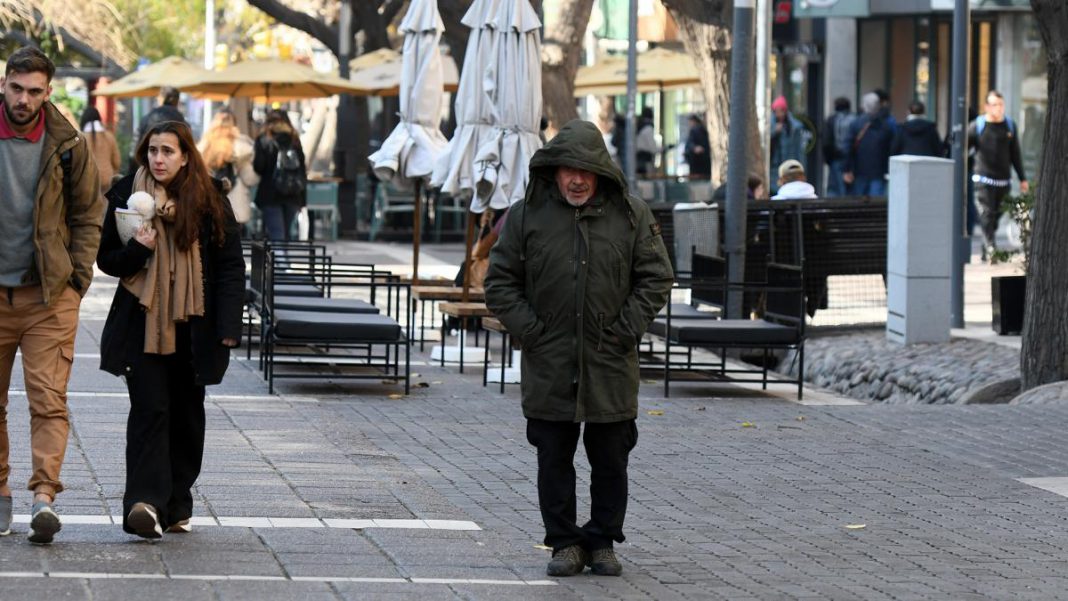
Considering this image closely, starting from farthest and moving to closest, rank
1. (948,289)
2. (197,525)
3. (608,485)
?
(948,289) < (197,525) < (608,485)

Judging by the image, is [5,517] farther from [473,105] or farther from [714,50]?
[714,50]

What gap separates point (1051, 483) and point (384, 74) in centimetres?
2143

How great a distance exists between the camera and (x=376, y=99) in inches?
1460

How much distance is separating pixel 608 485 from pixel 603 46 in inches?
1561

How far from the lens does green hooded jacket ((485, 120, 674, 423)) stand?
292 inches

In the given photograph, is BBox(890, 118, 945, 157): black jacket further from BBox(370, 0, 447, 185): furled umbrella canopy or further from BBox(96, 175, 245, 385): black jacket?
BBox(96, 175, 245, 385): black jacket

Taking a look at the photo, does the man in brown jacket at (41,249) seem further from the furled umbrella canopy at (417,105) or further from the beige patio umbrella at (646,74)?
the beige patio umbrella at (646,74)

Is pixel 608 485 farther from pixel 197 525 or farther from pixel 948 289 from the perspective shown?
pixel 948 289

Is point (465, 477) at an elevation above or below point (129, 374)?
below

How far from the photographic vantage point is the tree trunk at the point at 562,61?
2544 cm

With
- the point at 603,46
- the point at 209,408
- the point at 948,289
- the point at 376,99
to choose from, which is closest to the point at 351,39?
the point at 376,99

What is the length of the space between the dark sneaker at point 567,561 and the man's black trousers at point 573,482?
26mm

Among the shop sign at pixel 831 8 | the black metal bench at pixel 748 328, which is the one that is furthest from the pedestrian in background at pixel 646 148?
the black metal bench at pixel 748 328

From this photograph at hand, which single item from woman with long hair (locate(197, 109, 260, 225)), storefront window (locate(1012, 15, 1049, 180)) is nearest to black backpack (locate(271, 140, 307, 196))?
woman with long hair (locate(197, 109, 260, 225))
